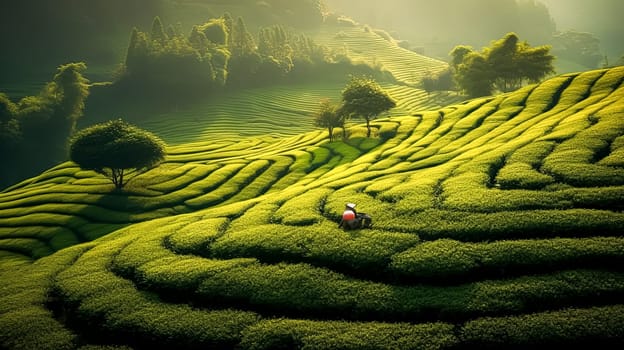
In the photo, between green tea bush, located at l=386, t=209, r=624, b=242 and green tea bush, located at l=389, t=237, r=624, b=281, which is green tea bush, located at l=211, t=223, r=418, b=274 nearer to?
green tea bush, located at l=389, t=237, r=624, b=281

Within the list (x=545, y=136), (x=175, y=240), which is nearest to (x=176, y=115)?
(x=175, y=240)

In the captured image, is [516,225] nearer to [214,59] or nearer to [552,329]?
[552,329]

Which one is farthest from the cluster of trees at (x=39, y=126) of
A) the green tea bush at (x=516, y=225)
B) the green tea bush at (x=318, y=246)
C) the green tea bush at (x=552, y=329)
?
the green tea bush at (x=552, y=329)

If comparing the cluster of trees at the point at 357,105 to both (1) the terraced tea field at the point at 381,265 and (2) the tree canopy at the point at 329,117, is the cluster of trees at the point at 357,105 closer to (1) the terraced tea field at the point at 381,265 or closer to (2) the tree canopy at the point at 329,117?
(2) the tree canopy at the point at 329,117

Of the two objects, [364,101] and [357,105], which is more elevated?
[364,101]

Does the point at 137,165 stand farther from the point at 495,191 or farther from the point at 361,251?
the point at 495,191

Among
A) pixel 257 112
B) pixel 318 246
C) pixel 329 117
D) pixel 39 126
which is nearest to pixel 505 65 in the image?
pixel 329 117

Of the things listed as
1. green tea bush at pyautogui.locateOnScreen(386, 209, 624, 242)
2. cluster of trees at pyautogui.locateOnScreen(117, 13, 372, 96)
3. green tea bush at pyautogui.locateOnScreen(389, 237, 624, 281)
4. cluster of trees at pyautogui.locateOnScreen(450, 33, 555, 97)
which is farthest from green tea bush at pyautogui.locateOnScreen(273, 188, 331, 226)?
cluster of trees at pyautogui.locateOnScreen(117, 13, 372, 96)
